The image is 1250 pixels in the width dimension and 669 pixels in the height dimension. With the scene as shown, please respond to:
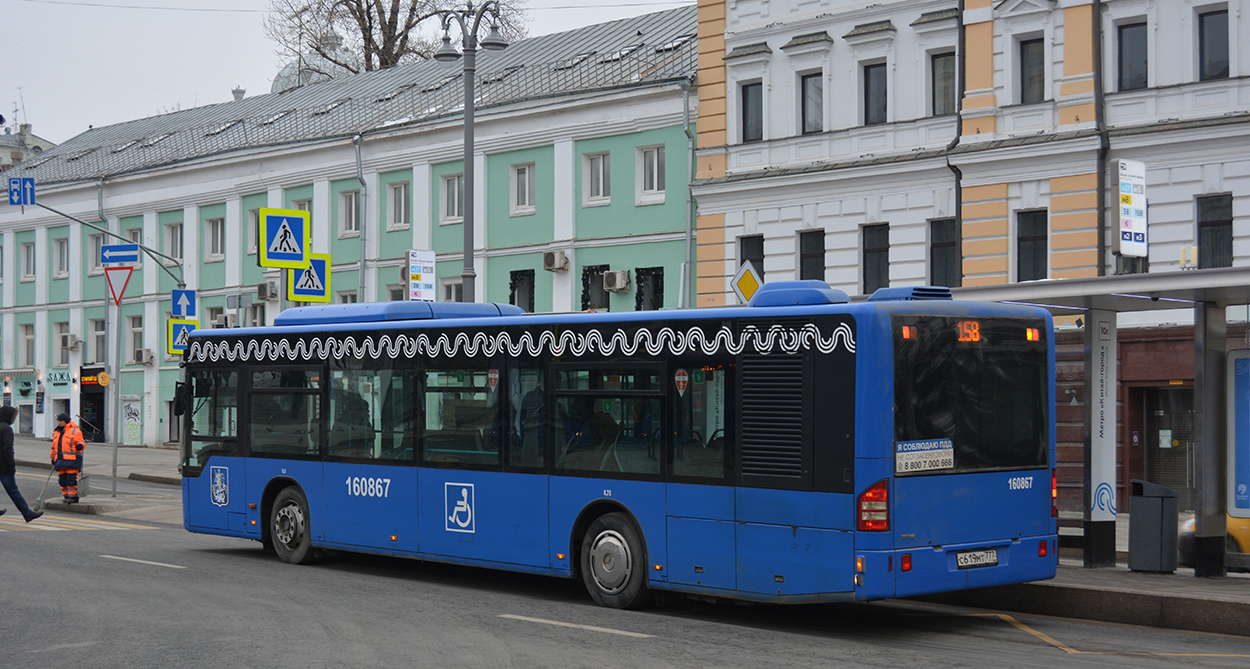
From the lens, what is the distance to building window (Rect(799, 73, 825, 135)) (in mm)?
29156

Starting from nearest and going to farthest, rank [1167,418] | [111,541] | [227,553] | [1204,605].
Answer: [1204,605] < [227,553] < [111,541] < [1167,418]

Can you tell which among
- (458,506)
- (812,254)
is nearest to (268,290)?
(812,254)

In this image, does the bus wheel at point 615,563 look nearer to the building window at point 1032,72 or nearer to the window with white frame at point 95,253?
the building window at point 1032,72

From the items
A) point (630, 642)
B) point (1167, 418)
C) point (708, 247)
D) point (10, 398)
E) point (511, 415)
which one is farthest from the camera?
point (10, 398)

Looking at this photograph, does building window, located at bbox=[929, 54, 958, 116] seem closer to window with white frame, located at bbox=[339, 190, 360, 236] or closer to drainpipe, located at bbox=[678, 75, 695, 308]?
drainpipe, located at bbox=[678, 75, 695, 308]

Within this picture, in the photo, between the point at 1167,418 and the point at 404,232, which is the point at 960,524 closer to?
the point at 1167,418

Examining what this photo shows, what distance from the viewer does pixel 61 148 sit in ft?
193

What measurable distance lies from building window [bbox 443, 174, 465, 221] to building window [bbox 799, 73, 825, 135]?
11.0m

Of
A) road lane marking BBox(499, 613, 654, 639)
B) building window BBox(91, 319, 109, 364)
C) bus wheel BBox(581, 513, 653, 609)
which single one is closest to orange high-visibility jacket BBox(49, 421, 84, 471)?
bus wheel BBox(581, 513, 653, 609)

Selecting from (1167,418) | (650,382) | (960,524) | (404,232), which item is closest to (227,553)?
(650,382)

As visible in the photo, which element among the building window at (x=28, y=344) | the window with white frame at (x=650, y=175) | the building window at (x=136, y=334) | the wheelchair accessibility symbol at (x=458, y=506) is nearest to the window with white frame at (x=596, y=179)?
the window with white frame at (x=650, y=175)

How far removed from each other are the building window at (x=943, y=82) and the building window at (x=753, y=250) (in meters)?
4.79

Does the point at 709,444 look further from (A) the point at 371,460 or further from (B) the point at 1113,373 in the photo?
(B) the point at 1113,373

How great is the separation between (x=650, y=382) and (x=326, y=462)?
478 cm
